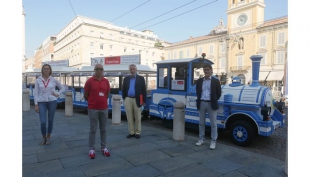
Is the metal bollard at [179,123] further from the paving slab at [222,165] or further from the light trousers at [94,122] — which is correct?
the light trousers at [94,122]

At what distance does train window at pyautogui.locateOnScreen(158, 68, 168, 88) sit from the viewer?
7574mm

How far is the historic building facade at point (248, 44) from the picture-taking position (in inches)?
1309

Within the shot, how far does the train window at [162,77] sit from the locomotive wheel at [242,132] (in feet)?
8.87

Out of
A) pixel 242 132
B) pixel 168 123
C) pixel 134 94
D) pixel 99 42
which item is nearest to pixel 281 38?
pixel 168 123

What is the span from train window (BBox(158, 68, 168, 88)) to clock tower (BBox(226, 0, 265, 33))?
34.2 meters

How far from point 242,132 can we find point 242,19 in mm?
37322

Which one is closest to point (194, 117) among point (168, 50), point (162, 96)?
point (162, 96)

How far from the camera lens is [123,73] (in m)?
9.59

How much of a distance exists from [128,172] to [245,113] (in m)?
3.63

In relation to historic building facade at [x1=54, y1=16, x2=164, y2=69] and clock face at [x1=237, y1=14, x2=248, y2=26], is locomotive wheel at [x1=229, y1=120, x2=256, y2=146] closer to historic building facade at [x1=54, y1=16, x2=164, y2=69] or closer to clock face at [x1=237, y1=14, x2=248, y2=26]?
clock face at [x1=237, y1=14, x2=248, y2=26]

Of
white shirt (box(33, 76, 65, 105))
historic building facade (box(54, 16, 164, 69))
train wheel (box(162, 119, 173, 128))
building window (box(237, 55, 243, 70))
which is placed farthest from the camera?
historic building facade (box(54, 16, 164, 69))

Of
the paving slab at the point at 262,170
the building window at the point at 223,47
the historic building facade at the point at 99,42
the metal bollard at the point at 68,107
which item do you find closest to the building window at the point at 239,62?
the building window at the point at 223,47

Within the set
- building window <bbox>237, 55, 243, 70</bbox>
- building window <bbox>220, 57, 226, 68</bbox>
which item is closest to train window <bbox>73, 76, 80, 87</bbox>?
building window <bbox>237, 55, 243, 70</bbox>

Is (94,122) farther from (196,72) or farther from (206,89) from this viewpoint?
(196,72)
